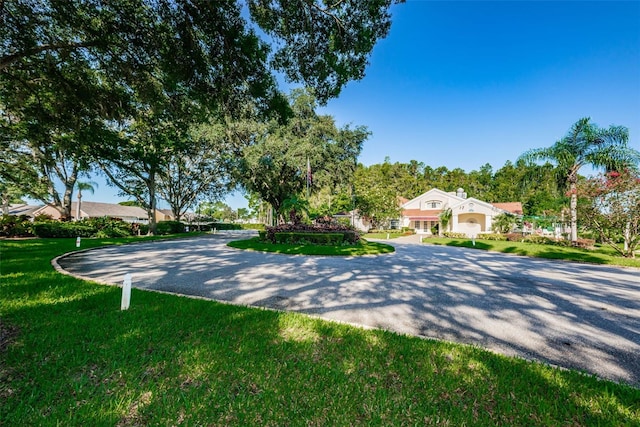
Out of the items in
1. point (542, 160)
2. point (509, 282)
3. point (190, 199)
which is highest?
point (542, 160)

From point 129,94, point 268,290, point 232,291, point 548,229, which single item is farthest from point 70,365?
point 548,229

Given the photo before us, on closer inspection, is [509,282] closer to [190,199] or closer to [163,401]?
[163,401]

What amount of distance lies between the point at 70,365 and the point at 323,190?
23.8m

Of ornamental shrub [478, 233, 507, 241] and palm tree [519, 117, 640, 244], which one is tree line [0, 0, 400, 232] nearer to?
palm tree [519, 117, 640, 244]

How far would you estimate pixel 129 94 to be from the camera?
6344mm

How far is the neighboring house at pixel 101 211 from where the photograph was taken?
4959cm

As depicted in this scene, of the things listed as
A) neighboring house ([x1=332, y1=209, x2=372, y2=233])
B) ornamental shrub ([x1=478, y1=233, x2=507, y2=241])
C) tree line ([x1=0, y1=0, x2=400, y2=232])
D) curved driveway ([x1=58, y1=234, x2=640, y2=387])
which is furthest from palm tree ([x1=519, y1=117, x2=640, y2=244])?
neighboring house ([x1=332, y1=209, x2=372, y2=233])

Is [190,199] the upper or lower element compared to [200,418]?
upper

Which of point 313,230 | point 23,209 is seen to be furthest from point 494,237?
point 23,209

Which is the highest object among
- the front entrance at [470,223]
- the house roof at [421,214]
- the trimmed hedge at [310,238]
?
the house roof at [421,214]

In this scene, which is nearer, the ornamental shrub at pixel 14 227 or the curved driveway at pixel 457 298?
the curved driveway at pixel 457 298

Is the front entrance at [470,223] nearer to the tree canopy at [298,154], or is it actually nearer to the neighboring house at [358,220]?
the neighboring house at [358,220]

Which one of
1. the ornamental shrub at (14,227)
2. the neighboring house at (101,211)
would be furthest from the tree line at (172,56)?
the neighboring house at (101,211)

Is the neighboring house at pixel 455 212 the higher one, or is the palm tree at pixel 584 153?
the palm tree at pixel 584 153
